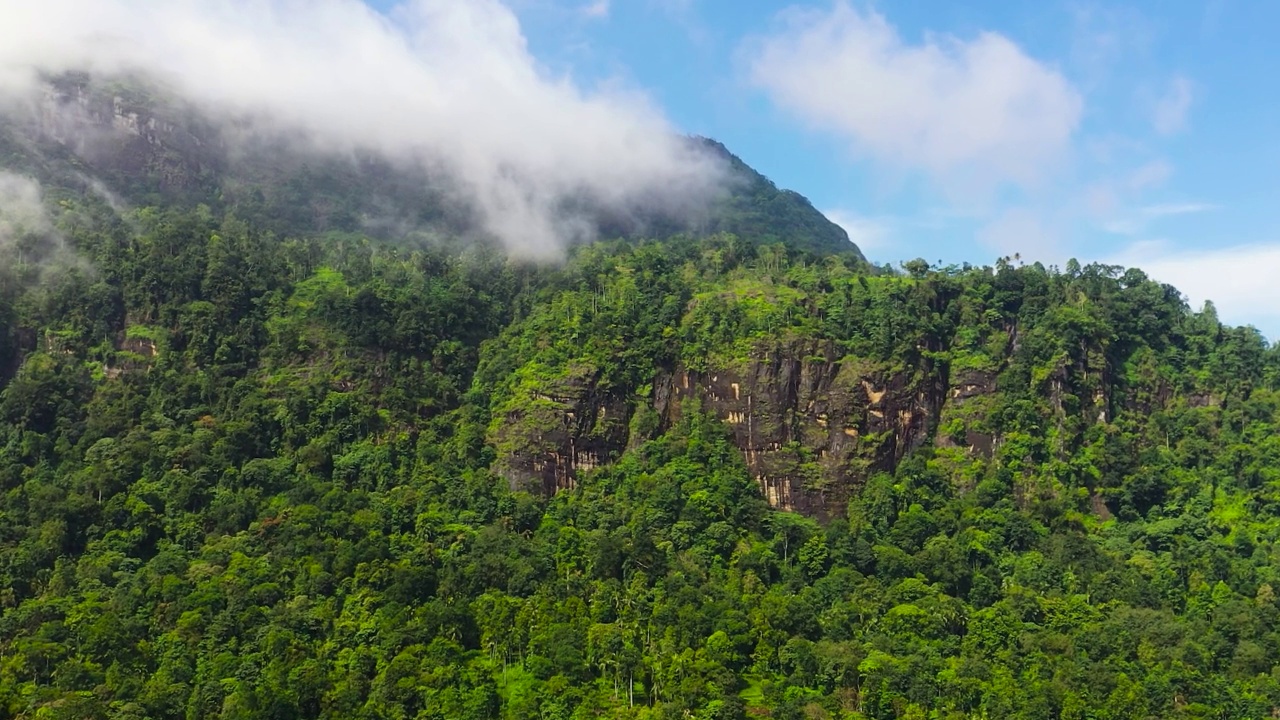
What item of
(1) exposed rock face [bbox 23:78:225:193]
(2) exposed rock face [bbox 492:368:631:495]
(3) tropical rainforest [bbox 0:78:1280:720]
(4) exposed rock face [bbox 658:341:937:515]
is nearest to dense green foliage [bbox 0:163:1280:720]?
(3) tropical rainforest [bbox 0:78:1280:720]

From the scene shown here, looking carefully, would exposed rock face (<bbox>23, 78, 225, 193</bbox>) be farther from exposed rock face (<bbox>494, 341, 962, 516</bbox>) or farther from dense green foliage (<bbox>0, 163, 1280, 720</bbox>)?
exposed rock face (<bbox>494, 341, 962, 516</bbox>)

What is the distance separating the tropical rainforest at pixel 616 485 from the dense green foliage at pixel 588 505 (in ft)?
0.92

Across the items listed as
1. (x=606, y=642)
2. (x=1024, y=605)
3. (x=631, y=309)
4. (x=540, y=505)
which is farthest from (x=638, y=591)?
(x=631, y=309)

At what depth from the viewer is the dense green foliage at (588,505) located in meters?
64.8

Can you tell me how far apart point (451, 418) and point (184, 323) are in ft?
77.2

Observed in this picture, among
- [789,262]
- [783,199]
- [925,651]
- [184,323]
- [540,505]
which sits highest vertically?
[783,199]

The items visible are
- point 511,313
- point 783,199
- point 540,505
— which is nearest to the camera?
point 540,505

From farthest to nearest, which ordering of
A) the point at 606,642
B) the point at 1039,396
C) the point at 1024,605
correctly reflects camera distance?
1. the point at 1039,396
2. the point at 1024,605
3. the point at 606,642

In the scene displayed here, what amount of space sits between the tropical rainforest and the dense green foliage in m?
0.28

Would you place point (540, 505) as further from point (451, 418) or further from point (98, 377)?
point (98, 377)

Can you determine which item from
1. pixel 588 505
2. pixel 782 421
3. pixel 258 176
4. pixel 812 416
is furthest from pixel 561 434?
pixel 258 176

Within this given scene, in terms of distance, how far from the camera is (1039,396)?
94500mm

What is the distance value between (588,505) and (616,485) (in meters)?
4.48

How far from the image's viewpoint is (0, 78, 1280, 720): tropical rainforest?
65.1 metres
